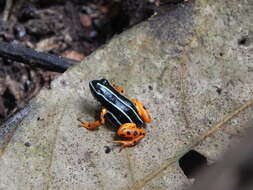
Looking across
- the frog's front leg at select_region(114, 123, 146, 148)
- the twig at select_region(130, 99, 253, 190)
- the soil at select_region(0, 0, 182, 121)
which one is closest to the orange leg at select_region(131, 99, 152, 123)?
the frog's front leg at select_region(114, 123, 146, 148)

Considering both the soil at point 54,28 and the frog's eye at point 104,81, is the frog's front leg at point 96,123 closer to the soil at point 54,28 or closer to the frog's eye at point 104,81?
the frog's eye at point 104,81

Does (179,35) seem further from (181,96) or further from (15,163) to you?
(15,163)

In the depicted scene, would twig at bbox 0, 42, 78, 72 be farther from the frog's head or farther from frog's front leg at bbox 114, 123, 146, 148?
frog's front leg at bbox 114, 123, 146, 148

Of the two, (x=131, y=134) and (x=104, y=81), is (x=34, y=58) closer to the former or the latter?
(x=104, y=81)

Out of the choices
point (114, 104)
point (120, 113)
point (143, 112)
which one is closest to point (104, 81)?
point (114, 104)

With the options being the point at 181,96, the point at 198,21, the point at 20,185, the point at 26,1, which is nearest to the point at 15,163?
the point at 20,185

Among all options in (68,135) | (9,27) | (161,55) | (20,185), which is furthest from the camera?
(9,27)
